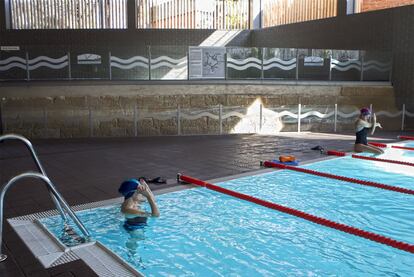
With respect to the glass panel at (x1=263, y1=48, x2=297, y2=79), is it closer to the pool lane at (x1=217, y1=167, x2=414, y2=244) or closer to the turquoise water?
the pool lane at (x1=217, y1=167, x2=414, y2=244)

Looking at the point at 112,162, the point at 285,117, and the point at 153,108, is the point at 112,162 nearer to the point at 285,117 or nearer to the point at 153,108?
the point at 153,108

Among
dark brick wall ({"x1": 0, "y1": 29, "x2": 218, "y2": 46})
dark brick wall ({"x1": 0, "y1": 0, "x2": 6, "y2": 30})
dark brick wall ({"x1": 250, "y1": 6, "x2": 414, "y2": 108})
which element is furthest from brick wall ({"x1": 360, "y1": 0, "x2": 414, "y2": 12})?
dark brick wall ({"x1": 0, "y1": 0, "x2": 6, "y2": 30})

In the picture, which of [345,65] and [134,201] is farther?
[345,65]

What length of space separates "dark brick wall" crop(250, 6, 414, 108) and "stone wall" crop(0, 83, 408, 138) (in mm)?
2636

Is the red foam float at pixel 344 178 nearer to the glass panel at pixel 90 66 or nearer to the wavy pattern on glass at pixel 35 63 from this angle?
the glass panel at pixel 90 66

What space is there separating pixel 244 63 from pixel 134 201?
941 cm

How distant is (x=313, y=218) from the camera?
512 cm

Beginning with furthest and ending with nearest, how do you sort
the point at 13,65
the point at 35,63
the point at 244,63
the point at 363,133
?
the point at 244,63 < the point at 35,63 < the point at 13,65 < the point at 363,133

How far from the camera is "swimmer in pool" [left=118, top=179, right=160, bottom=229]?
4720 millimetres

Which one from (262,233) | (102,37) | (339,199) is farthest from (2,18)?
(262,233)

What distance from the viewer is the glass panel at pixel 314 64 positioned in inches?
554

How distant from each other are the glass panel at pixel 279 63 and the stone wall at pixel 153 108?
0.46 m

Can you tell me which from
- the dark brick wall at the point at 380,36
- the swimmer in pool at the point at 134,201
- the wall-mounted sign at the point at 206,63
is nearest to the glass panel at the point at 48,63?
the wall-mounted sign at the point at 206,63

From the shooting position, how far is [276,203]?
6027 mm
